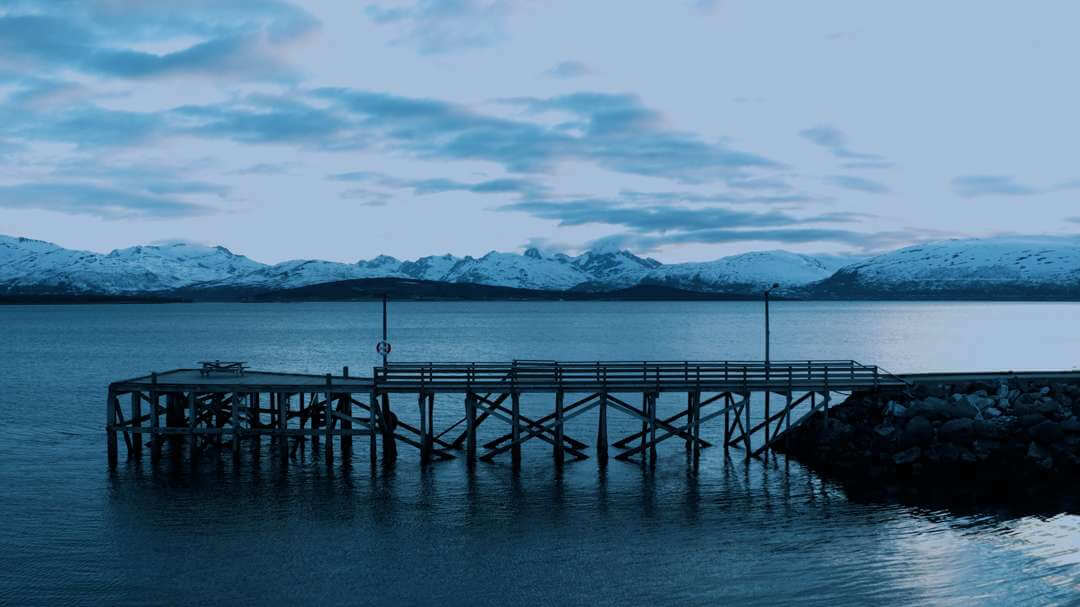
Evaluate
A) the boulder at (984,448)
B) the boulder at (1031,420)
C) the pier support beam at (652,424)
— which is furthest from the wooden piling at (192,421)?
the boulder at (1031,420)

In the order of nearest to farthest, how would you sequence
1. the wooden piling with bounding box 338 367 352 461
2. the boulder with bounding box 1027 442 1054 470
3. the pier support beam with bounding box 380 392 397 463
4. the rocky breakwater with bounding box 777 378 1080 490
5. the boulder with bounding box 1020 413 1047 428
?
the boulder with bounding box 1027 442 1054 470 → the rocky breakwater with bounding box 777 378 1080 490 → the boulder with bounding box 1020 413 1047 428 → the pier support beam with bounding box 380 392 397 463 → the wooden piling with bounding box 338 367 352 461

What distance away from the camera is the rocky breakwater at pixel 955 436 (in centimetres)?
3609

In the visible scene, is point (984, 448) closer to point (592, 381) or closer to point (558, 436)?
point (592, 381)

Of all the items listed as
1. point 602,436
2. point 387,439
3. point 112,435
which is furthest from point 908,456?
point 112,435

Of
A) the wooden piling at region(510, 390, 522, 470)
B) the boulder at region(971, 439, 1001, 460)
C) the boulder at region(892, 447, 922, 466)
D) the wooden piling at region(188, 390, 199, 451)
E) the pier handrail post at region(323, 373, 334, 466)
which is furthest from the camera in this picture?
the wooden piling at region(510, 390, 522, 470)

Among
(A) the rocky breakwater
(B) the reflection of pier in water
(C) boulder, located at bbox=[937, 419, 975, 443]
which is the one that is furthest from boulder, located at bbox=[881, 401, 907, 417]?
(C) boulder, located at bbox=[937, 419, 975, 443]

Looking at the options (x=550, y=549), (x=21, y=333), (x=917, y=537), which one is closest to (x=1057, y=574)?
(x=917, y=537)

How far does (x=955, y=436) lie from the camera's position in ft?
121

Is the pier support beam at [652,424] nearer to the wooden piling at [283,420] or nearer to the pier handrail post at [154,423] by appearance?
the wooden piling at [283,420]

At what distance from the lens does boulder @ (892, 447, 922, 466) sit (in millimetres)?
36500

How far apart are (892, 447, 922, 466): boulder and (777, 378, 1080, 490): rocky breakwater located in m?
0.04

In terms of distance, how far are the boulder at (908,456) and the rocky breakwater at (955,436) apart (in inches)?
1.5

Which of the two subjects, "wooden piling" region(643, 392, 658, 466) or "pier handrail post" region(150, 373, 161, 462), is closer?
"pier handrail post" region(150, 373, 161, 462)

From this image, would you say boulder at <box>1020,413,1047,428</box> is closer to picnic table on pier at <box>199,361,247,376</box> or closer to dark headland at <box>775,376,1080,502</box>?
dark headland at <box>775,376,1080,502</box>
